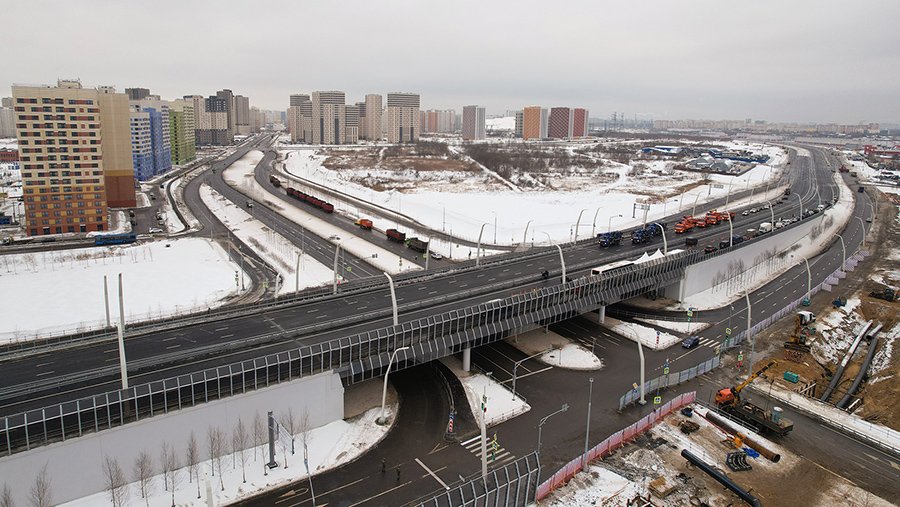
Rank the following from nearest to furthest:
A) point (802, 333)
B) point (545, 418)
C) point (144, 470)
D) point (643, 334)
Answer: point (144, 470) < point (545, 418) < point (643, 334) < point (802, 333)

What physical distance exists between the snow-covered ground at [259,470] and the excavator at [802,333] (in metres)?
42.0

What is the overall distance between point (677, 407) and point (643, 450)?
734 centimetres

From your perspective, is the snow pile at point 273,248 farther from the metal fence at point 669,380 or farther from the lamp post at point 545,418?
the metal fence at point 669,380

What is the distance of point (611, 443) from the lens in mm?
36750

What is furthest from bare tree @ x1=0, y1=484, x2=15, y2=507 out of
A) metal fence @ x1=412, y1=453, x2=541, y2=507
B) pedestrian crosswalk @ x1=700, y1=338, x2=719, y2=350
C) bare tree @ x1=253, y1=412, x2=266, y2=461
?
pedestrian crosswalk @ x1=700, y1=338, x2=719, y2=350

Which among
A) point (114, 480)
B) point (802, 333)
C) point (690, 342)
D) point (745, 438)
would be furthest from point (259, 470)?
point (802, 333)

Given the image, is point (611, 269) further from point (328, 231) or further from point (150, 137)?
point (150, 137)

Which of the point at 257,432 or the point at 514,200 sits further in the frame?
the point at 514,200

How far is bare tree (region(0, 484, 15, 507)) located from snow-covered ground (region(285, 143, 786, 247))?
68368mm

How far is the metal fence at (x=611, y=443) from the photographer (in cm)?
3253

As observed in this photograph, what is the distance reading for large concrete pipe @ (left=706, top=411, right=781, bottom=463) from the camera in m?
35.9

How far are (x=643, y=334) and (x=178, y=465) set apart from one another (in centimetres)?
4366

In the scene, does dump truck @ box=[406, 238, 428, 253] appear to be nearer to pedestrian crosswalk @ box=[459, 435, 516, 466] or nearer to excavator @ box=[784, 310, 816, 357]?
pedestrian crosswalk @ box=[459, 435, 516, 466]

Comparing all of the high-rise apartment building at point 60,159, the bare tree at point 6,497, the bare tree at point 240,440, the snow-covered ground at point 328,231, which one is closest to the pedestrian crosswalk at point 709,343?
the snow-covered ground at point 328,231
